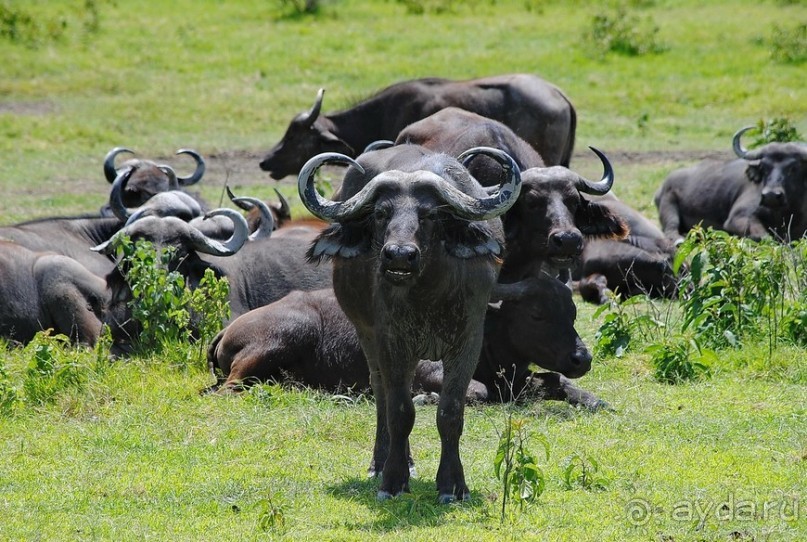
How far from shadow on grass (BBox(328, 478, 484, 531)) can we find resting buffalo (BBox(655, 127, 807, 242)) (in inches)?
304

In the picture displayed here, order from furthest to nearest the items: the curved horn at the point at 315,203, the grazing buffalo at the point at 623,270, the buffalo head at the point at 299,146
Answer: the buffalo head at the point at 299,146 → the grazing buffalo at the point at 623,270 → the curved horn at the point at 315,203

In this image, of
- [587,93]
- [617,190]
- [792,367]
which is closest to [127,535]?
[792,367]

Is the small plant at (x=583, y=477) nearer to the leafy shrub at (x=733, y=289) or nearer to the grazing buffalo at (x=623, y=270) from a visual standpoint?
the leafy shrub at (x=733, y=289)

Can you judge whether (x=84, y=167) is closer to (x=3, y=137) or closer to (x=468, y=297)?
(x=3, y=137)

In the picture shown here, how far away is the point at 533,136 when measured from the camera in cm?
1398

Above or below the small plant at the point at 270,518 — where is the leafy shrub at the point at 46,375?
below

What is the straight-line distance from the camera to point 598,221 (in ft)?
30.3

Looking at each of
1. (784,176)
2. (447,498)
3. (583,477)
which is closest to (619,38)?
(784,176)

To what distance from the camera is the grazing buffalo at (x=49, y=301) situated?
1004 cm

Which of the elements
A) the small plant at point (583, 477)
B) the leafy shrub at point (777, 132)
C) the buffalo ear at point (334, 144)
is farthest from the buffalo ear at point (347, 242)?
the leafy shrub at point (777, 132)

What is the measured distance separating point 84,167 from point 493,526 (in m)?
13.5

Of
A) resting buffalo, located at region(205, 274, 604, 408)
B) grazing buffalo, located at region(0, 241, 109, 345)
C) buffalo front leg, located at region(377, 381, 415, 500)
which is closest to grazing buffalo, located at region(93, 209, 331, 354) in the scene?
grazing buffalo, located at region(0, 241, 109, 345)

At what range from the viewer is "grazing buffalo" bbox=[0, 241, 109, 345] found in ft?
32.9

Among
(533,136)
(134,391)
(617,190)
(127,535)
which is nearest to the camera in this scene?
(127,535)
